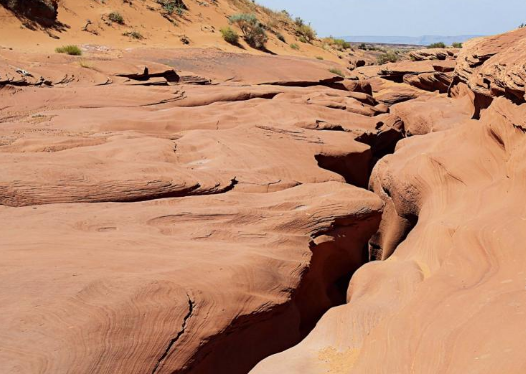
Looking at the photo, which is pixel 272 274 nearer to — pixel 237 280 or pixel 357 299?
pixel 237 280

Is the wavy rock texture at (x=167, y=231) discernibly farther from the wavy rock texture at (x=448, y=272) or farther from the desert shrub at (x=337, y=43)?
the desert shrub at (x=337, y=43)

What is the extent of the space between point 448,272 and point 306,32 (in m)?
32.9

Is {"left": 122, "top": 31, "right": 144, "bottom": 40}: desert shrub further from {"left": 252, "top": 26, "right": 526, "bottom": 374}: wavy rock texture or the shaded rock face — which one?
{"left": 252, "top": 26, "right": 526, "bottom": 374}: wavy rock texture

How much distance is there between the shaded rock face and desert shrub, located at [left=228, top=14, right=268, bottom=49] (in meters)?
9.71

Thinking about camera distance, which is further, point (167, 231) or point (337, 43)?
point (337, 43)

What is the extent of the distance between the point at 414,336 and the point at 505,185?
277cm

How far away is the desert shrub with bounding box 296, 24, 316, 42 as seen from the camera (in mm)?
34125

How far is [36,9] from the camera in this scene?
18875 mm

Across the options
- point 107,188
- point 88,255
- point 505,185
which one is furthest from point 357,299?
point 107,188

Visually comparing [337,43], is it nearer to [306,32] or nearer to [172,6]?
[306,32]

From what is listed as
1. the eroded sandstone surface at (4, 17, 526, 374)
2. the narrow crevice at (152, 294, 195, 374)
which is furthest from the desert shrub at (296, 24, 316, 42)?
the narrow crevice at (152, 294, 195, 374)

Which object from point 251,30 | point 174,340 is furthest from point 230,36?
point 174,340

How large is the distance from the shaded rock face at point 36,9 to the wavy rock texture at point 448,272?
16451mm

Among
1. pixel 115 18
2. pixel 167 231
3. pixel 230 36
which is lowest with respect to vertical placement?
pixel 167 231
